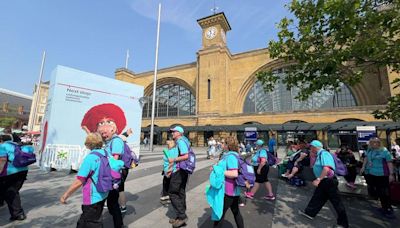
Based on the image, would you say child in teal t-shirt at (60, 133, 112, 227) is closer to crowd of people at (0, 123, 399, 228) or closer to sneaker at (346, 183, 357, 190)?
crowd of people at (0, 123, 399, 228)

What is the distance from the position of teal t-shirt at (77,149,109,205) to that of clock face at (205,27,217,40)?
34.6 m

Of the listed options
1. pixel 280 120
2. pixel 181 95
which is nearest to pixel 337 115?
pixel 280 120

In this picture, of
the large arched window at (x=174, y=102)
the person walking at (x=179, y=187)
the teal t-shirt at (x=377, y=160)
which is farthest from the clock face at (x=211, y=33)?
the person walking at (x=179, y=187)

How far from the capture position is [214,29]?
113ft

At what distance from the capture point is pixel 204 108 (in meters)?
32.0

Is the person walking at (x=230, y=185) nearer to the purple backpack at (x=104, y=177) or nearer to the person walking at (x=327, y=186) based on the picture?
the purple backpack at (x=104, y=177)

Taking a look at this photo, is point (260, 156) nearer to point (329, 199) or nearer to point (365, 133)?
point (329, 199)

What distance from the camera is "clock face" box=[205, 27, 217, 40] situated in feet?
112

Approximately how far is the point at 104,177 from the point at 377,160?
5.82m

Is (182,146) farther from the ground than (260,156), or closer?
farther from the ground

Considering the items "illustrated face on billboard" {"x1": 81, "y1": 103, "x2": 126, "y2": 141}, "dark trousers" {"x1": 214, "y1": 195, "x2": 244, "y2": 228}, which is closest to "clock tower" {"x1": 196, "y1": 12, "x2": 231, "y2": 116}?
"illustrated face on billboard" {"x1": 81, "y1": 103, "x2": 126, "y2": 141}

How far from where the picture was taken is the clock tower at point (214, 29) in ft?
111

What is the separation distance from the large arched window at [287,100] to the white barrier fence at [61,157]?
25.8 meters

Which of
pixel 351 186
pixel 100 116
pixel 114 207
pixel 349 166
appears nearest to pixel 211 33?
pixel 100 116
